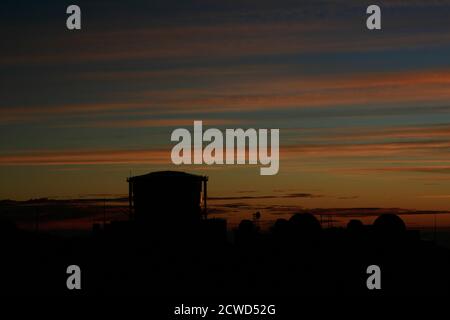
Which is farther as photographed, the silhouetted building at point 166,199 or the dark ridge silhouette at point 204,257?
the silhouetted building at point 166,199

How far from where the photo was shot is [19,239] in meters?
93.1

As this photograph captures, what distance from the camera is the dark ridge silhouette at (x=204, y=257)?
7388cm

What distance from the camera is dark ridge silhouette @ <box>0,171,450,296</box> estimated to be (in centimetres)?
7388

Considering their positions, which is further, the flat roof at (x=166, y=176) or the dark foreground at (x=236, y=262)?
the flat roof at (x=166, y=176)

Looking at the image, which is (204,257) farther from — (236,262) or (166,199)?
(166,199)

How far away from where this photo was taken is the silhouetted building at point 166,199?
78.4m

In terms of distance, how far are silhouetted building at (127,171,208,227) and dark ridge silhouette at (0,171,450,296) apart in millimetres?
85

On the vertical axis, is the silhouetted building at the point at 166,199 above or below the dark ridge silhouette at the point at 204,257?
above

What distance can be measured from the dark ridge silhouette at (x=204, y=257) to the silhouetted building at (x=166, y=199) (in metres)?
0.08

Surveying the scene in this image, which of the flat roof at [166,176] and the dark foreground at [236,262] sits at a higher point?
the flat roof at [166,176]

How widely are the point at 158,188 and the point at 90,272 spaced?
906 cm

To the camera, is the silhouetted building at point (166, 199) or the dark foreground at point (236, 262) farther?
the silhouetted building at point (166, 199)
